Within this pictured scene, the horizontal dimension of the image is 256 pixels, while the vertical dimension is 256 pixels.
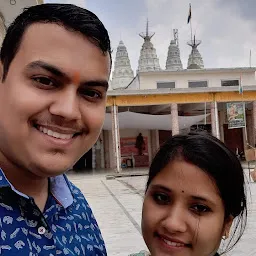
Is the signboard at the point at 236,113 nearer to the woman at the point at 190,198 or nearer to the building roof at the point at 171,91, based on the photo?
the building roof at the point at 171,91

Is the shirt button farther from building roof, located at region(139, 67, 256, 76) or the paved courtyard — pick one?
building roof, located at region(139, 67, 256, 76)

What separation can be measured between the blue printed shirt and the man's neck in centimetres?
3

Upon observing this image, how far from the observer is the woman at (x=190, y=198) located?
1.21 m

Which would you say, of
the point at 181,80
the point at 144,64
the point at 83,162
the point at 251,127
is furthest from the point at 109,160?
the point at 144,64

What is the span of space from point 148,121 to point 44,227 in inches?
568

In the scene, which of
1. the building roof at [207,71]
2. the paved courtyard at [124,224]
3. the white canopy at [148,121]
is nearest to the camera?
the paved courtyard at [124,224]

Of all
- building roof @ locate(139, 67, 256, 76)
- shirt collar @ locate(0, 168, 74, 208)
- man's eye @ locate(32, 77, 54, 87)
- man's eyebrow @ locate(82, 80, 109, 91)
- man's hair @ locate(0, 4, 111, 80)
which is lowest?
shirt collar @ locate(0, 168, 74, 208)

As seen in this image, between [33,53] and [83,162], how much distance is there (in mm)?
19063

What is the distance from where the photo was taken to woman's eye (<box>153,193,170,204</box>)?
125 centimetres

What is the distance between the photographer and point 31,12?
939 mm

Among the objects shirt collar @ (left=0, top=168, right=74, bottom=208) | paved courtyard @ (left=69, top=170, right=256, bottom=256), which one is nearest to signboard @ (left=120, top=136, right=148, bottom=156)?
paved courtyard @ (left=69, top=170, right=256, bottom=256)

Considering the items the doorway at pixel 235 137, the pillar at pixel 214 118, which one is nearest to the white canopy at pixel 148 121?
the pillar at pixel 214 118

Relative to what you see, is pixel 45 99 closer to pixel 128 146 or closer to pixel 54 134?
pixel 54 134

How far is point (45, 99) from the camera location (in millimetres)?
859
